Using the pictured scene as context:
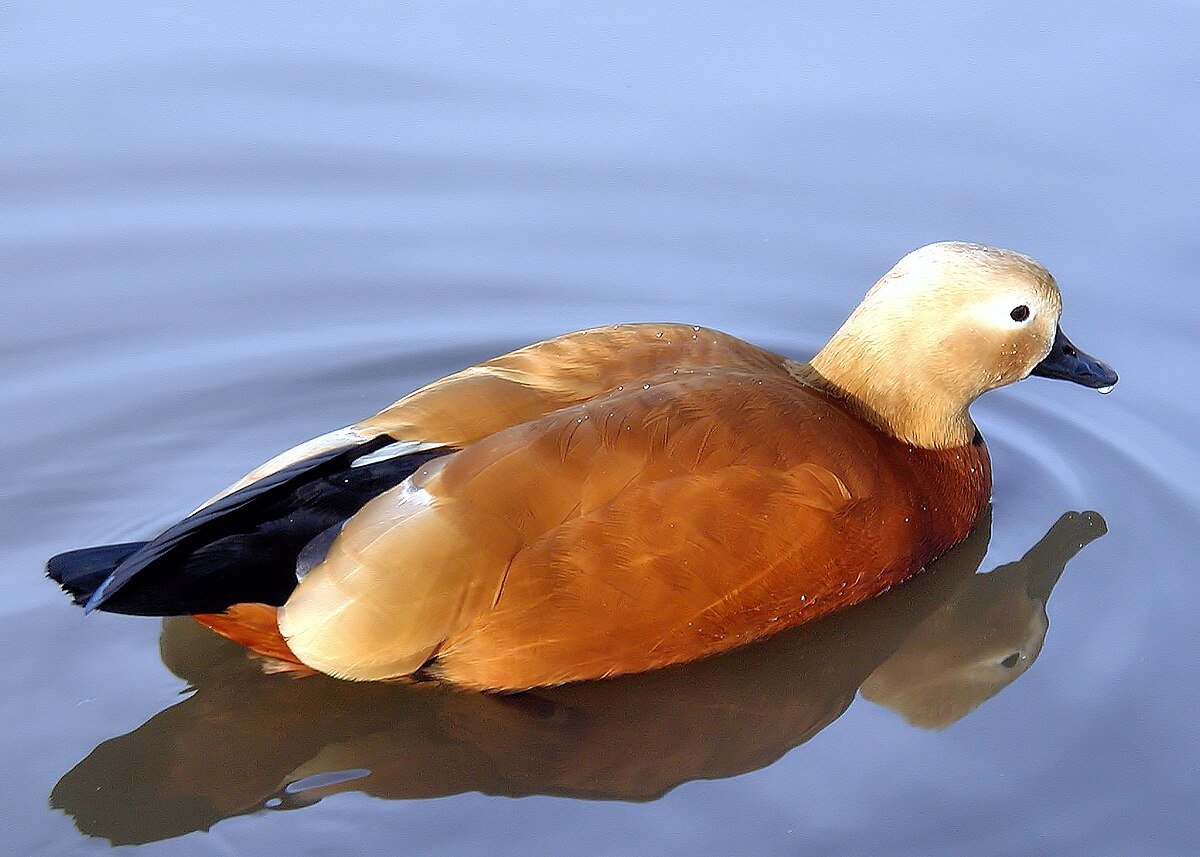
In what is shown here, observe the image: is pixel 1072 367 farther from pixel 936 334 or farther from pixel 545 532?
pixel 545 532

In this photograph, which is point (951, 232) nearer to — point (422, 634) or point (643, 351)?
point (643, 351)

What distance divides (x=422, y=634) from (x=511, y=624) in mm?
236

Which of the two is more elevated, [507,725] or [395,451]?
[395,451]

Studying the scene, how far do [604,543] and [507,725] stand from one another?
57 cm

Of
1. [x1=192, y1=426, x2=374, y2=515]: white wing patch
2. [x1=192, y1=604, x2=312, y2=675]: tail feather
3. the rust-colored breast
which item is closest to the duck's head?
the rust-colored breast

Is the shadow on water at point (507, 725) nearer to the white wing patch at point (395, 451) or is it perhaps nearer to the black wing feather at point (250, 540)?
the black wing feather at point (250, 540)

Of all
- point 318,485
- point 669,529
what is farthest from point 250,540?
point 669,529

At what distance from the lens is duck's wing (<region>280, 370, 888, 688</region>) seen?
408 cm

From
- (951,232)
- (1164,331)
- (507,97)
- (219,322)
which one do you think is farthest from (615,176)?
(1164,331)

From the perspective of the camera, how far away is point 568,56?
766cm

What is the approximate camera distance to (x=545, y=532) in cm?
415

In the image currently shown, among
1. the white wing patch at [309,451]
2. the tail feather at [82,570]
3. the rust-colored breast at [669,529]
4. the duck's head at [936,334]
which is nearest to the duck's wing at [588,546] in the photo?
the rust-colored breast at [669,529]

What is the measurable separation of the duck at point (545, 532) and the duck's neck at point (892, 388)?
27cm

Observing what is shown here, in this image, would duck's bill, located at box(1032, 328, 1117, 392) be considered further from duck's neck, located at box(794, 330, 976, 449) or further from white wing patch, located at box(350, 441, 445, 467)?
white wing patch, located at box(350, 441, 445, 467)
